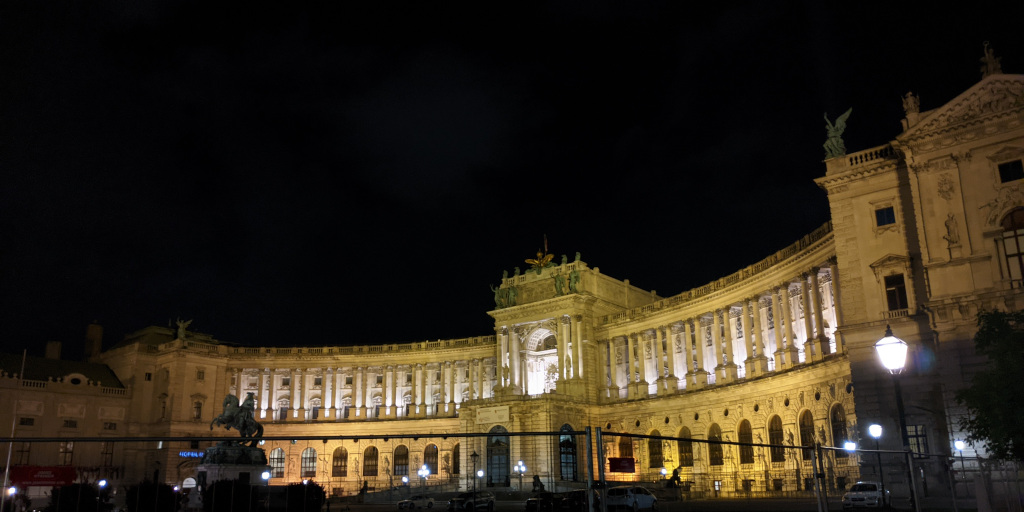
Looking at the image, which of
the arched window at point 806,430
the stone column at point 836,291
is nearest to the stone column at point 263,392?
the arched window at point 806,430

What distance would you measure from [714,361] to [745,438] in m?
9.88

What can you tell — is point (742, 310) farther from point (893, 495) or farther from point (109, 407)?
point (109, 407)

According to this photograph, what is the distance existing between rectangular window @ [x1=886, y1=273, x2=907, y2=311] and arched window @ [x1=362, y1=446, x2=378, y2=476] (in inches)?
2616

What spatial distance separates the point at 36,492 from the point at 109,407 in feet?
64.2

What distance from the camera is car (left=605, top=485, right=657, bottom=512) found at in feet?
127

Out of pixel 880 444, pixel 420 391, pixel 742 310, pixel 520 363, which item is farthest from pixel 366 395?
pixel 880 444

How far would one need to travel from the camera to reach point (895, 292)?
4597cm

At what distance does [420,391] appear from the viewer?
101 m

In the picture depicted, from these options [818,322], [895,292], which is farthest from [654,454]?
[895,292]

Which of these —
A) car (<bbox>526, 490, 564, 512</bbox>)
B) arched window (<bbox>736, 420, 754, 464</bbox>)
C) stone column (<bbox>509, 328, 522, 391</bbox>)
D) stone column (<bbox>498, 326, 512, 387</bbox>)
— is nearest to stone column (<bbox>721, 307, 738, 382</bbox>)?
arched window (<bbox>736, 420, 754, 464</bbox>)

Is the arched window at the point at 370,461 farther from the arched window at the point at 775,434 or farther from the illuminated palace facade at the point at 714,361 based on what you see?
the arched window at the point at 775,434

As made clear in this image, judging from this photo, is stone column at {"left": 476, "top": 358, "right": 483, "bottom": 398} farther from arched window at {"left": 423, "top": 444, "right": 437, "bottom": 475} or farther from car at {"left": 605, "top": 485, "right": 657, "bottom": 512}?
car at {"left": 605, "top": 485, "right": 657, "bottom": 512}

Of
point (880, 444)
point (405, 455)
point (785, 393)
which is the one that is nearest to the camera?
point (880, 444)

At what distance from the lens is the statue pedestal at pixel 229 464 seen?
130 ft
